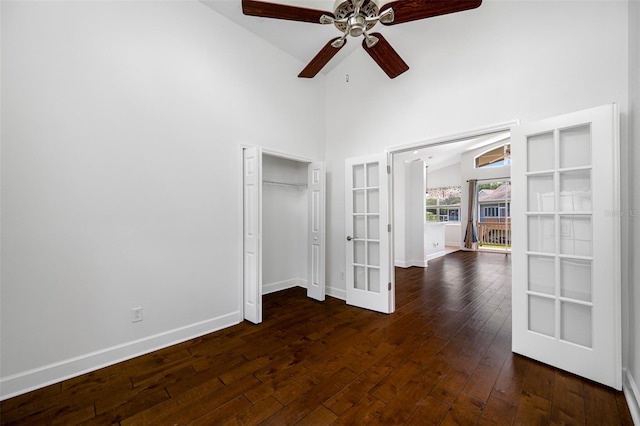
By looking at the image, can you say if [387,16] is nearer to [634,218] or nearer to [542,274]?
[634,218]

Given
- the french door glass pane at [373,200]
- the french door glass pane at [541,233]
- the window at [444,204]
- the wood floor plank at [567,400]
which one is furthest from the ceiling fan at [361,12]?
the window at [444,204]

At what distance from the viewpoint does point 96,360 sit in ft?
6.88

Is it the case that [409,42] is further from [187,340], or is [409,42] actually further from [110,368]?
[110,368]

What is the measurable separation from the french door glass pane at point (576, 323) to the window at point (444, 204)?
28.5 feet

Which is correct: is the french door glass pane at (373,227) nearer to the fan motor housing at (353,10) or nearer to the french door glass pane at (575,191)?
the french door glass pane at (575,191)

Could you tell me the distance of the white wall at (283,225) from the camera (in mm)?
4062

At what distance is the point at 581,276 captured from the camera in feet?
6.45

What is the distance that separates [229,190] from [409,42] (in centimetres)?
294

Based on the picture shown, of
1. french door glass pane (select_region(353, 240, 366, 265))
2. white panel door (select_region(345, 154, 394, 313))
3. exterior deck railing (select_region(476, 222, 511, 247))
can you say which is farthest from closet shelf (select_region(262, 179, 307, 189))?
exterior deck railing (select_region(476, 222, 511, 247))

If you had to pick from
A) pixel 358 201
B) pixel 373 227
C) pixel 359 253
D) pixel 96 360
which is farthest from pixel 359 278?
pixel 96 360

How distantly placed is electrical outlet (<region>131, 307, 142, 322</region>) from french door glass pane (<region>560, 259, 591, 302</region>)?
383 centimetres

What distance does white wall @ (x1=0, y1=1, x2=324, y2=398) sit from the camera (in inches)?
72.3

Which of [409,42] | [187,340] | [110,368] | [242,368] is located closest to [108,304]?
[110,368]

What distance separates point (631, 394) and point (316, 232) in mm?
3240
